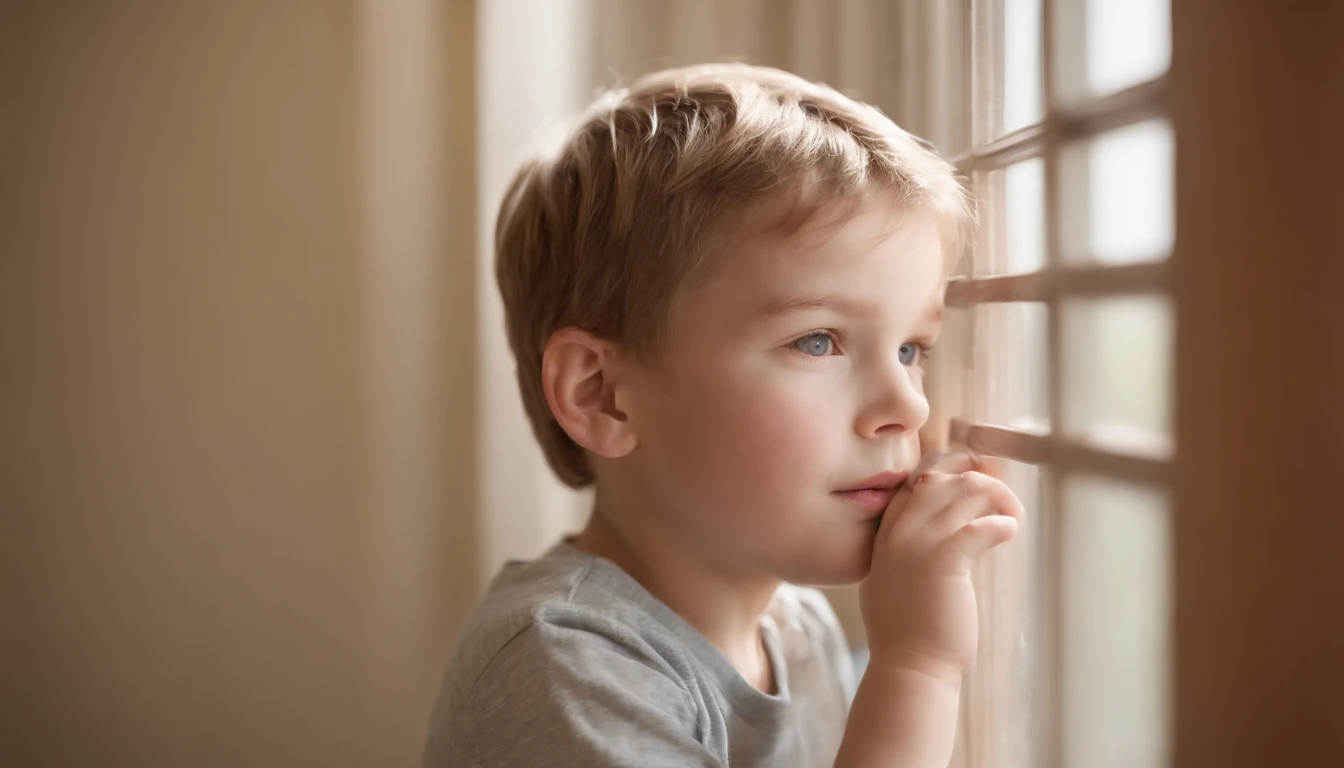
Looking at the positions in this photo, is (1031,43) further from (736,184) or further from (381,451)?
(381,451)

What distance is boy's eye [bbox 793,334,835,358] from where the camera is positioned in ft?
2.31

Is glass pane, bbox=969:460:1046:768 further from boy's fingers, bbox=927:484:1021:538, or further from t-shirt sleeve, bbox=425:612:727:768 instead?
t-shirt sleeve, bbox=425:612:727:768

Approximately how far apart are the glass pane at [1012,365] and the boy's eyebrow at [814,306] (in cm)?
7

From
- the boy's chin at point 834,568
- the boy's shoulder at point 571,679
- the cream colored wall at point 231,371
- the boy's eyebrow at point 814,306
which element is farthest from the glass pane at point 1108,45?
the cream colored wall at point 231,371

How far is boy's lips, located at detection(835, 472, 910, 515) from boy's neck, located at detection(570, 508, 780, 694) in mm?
160

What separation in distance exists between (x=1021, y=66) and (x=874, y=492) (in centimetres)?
30

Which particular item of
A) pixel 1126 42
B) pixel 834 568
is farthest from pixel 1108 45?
pixel 834 568

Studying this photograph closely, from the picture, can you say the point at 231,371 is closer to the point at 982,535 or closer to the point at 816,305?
the point at 816,305

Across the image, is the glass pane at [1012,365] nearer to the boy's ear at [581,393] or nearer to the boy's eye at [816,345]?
the boy's eye at [816,345]

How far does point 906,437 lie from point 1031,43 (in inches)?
10.9

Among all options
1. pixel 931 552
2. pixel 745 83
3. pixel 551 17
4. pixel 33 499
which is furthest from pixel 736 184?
pixel 33 499

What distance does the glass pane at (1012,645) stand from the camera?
567mm

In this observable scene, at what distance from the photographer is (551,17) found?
4.02 feet

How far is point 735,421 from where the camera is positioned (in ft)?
2.32
